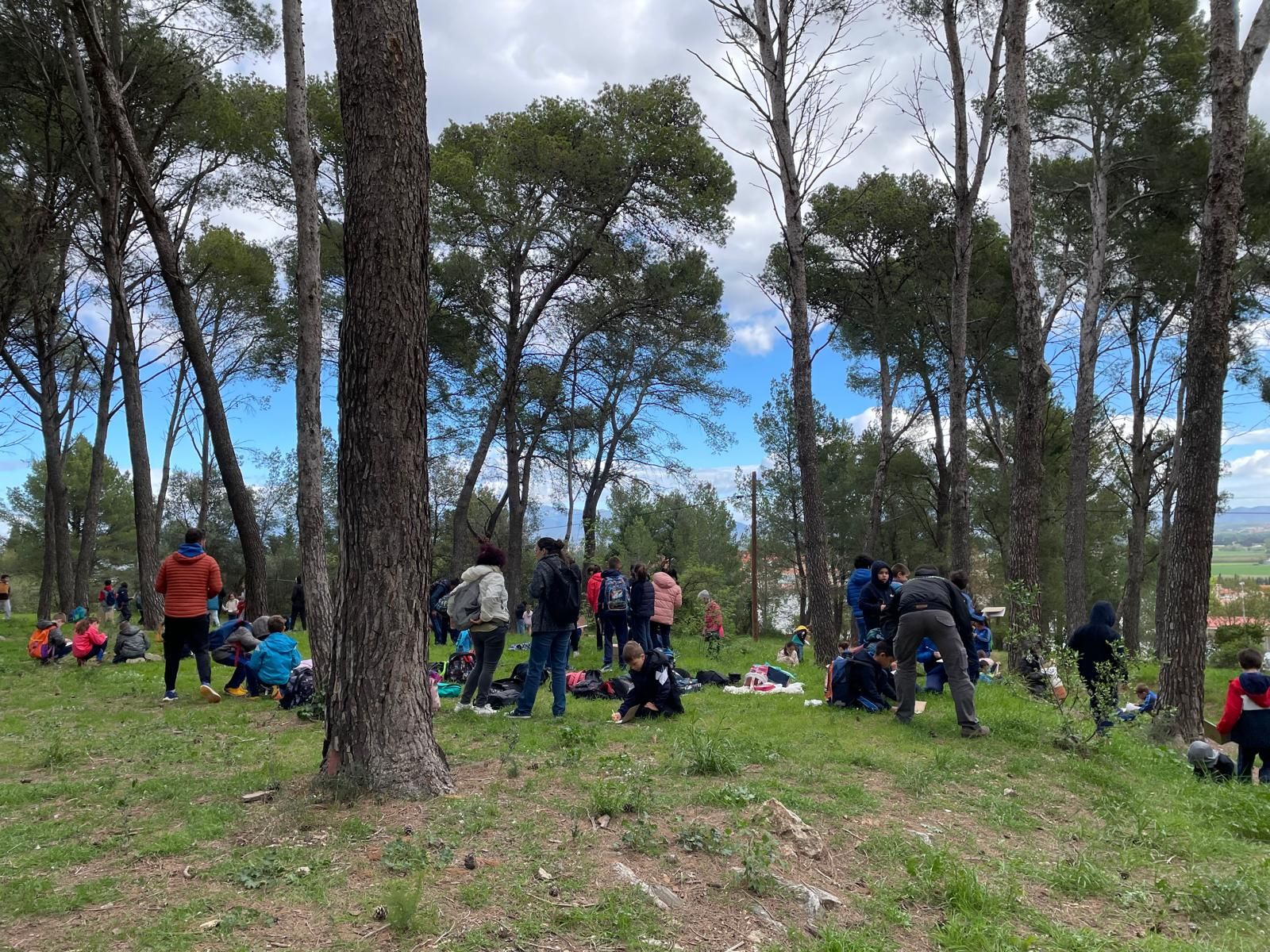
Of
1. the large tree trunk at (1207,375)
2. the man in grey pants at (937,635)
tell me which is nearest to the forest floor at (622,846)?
the man in grey pants at (937,635)

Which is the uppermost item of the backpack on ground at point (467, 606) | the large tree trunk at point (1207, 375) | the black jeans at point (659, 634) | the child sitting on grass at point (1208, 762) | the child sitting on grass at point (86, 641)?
the large tree trunk at point (1207, 375)

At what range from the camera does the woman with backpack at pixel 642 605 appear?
10203 millimetres

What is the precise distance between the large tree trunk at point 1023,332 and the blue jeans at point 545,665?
5.44 metres

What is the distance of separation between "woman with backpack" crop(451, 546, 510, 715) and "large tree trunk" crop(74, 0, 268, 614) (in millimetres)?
3230

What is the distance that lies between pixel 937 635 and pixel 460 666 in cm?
517

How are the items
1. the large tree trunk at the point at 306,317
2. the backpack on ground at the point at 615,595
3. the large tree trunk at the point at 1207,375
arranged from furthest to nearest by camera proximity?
the backpack on ground at the point at 615,595, the large tree trunk at the point at 306,317, the large tree trunk at the point at 1207,375

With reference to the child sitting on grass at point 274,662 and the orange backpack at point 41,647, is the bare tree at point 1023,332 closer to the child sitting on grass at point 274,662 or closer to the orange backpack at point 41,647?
the child sitting on grass at point 274,662

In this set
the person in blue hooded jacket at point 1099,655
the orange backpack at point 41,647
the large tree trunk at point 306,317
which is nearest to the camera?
the person in blue hooded jacket at point 1099,655

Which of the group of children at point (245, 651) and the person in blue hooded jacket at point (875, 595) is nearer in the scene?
the group of children at point (245, 651)

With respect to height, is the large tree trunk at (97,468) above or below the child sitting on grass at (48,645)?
above

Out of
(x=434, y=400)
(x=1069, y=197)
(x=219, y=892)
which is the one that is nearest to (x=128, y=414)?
(x=434, y=400)

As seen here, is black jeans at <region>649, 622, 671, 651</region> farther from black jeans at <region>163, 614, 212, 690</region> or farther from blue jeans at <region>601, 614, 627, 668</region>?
black jeans at <region>163, 614, 212, 690</region>

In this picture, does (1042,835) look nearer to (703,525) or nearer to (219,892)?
(219,892)

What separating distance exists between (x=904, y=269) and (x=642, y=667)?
581 inches
